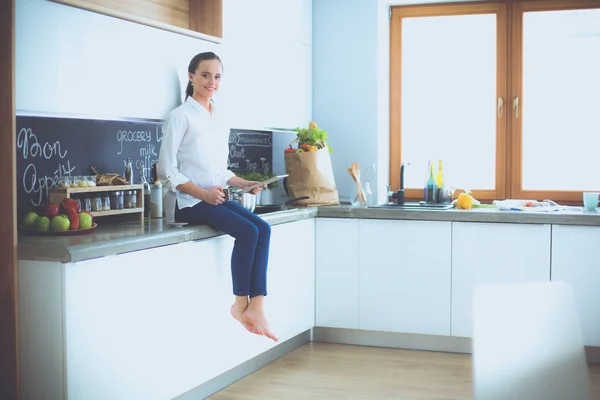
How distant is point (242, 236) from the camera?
11.0 ft

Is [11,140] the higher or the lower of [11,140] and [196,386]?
the higher

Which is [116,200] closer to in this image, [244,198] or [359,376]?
[244,198]

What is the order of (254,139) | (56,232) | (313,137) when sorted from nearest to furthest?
(56,232)
(313,137)
(254,139)

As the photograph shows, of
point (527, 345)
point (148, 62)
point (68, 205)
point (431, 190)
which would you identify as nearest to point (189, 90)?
point (148, 62)

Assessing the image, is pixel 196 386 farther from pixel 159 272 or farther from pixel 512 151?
pixel 512 151

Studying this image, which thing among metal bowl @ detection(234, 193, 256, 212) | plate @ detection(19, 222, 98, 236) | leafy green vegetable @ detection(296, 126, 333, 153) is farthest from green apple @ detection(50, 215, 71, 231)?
leafy green vegetable @ detection(296, 126, 333, 153)

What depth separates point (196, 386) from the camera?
11.0 ft

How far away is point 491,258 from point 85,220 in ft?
7.23

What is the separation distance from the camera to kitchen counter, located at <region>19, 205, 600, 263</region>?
2.54m

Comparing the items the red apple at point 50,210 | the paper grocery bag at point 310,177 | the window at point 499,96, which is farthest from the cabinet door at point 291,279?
the red apple at point 50,210

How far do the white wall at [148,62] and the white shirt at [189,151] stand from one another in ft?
0.35

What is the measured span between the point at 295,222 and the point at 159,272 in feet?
4.23

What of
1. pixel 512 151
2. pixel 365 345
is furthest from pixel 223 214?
pixel 512 151

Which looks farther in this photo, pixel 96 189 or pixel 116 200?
pixel 116 200
